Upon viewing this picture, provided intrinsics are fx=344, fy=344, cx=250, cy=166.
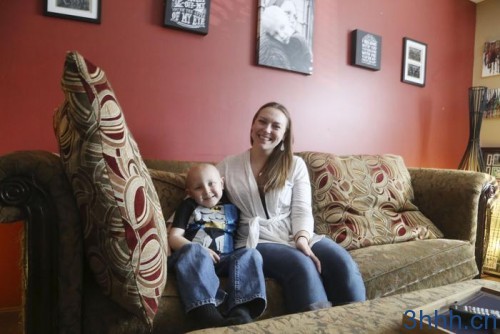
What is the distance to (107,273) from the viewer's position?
83cm

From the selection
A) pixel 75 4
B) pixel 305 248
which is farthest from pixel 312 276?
pixel 75 4

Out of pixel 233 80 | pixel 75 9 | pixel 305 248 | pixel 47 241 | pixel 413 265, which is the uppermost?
pixel 75 9

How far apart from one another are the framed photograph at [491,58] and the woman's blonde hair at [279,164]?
2522 millimetres

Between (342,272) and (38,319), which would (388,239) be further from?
(38,319)

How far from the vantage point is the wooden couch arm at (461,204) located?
5.69 feet

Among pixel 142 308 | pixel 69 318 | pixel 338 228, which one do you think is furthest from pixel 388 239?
pixel 69 318

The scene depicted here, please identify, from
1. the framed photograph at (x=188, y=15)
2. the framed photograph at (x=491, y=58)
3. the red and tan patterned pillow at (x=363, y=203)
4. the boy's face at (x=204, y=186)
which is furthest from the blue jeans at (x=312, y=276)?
the framed photograph at (x=491, y=58)

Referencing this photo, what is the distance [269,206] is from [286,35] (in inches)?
46.8

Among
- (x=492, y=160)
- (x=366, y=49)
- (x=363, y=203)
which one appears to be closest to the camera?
(x=363, y=203)

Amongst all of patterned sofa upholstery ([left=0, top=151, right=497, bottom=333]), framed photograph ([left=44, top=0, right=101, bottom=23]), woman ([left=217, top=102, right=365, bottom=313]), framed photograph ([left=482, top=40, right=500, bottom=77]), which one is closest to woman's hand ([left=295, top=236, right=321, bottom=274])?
woman ([left=217, top=102, right=365, bottom=313])

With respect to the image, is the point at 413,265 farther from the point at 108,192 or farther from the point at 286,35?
the point at 286,35

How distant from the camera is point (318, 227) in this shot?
5.47 feet

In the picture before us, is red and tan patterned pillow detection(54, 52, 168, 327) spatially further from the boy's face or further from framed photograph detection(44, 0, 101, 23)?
framed photograph detection(44, 0, 101, 23)

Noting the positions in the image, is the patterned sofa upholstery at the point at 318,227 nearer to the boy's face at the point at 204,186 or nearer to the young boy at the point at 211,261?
the young boy at the point at 211,261
